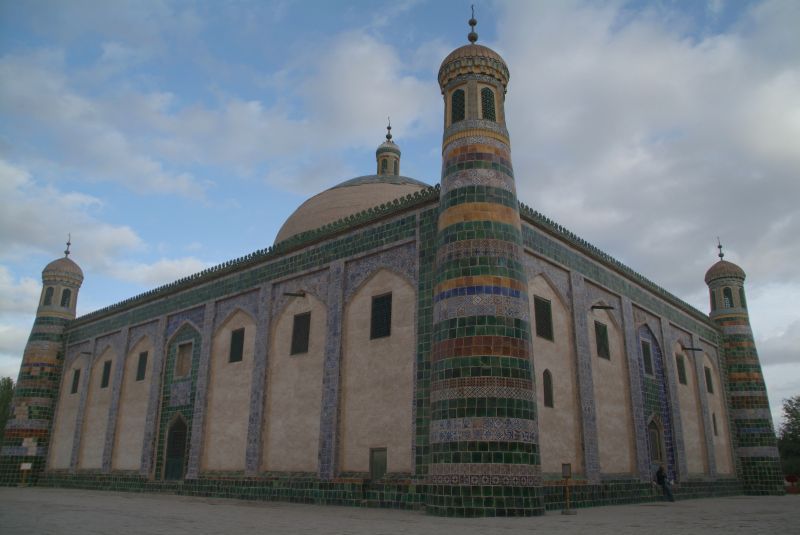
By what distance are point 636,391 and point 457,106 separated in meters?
10.2

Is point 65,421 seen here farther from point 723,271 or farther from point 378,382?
point 723,271

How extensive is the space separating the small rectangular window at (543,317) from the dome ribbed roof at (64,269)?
2226 cm

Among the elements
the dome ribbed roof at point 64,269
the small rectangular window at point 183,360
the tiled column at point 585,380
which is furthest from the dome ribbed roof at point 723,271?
the dome ribbed roof at point 64,269

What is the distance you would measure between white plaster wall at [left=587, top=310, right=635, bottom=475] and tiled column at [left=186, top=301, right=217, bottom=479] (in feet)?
38.4

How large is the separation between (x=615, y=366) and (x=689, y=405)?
228 inches

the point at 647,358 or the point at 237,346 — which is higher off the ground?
the point at 237,346

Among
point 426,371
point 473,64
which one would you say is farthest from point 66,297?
point 473,64

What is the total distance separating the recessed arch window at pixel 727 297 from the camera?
26.7 meters

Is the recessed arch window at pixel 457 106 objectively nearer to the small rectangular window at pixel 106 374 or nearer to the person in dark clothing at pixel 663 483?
the person in dark clothing at pixel 663 483

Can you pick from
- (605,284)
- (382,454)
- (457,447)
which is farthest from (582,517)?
(605,284)

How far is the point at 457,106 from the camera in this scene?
1528cm

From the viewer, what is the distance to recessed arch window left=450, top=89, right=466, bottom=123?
1509cm

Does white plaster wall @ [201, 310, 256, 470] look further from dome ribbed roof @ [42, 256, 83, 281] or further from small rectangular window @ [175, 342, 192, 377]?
dome ribbed roof @ [42, 256, 83, 281]

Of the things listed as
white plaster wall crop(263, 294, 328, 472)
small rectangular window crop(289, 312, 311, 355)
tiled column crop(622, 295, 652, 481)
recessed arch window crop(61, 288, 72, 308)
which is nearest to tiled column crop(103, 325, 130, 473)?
recessed arch window crop(61, 288, 72, 308)
